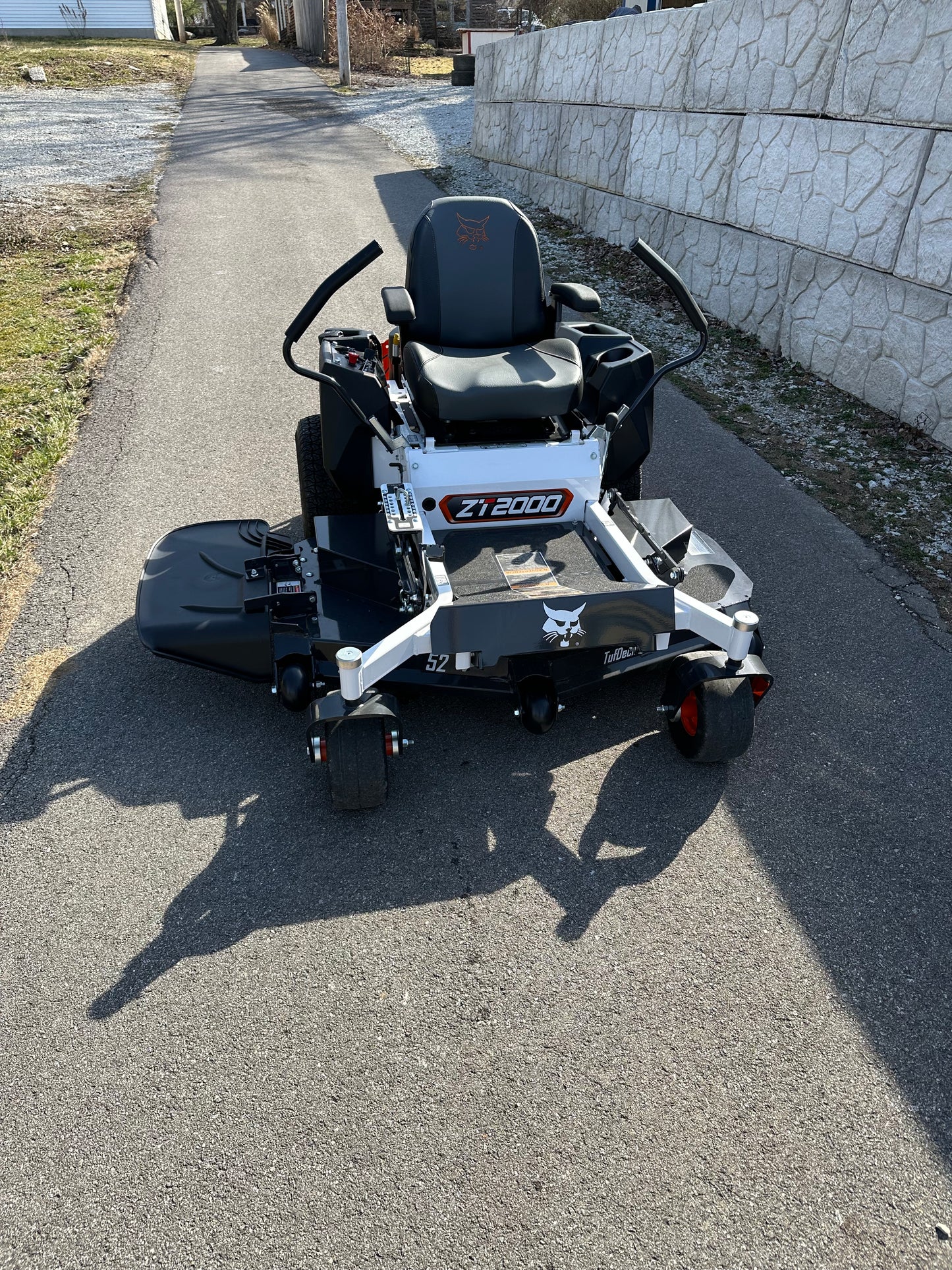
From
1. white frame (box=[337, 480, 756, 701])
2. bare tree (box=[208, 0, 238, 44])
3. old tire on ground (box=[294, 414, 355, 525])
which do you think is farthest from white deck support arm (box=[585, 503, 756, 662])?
bare tree (box=[208, 0, 238, 44])

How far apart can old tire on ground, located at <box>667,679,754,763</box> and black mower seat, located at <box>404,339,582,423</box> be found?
53.4 inches

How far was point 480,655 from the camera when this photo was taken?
325cm

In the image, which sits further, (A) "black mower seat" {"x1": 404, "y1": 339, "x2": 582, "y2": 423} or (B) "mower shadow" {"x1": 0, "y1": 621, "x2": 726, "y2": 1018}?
(A) "black mower seat" {"x1": 404, "y1": 339, "x2": 582, "y2": 423}

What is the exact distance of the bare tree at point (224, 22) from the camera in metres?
41.2

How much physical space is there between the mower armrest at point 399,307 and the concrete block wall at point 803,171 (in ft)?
11.7

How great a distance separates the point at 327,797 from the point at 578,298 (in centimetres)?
285

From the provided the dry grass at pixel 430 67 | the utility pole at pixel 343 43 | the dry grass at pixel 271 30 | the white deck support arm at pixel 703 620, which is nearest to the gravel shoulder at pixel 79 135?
the utility pole at pixel 343 43

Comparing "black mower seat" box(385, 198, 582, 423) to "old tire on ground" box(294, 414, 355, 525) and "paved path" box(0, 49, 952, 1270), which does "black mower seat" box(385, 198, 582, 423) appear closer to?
"old tire on ground" box(294, 414, 355, 525)

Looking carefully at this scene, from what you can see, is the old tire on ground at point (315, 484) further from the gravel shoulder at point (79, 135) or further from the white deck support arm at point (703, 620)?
the gravel shoulder at point (79, 135)

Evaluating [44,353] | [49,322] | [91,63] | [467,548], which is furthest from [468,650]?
[91,63]

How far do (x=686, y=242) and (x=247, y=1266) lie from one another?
28.7 ft

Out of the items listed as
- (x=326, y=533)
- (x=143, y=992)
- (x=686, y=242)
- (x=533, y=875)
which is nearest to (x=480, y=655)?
(x=533, y=875)

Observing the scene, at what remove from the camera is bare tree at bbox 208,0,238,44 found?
41.2 m

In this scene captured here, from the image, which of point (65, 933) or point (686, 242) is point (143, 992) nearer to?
point (65, 933)
